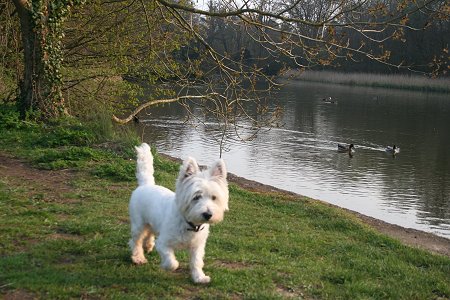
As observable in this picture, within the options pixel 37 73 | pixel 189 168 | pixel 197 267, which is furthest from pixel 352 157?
pixel 189 168

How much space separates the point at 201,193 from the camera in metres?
4.73

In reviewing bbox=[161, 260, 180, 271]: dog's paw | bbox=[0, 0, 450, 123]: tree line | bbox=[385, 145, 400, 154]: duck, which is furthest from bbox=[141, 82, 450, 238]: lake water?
bbox=[161, 260, 180, 271]: dog's paw

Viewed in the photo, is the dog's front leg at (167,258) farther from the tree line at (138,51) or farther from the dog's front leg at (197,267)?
the tree line at (138,51)

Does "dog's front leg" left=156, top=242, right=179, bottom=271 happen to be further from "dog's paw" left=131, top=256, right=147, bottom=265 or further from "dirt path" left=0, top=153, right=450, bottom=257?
"dirt path" left=0, top=153, right=450, bottom=257

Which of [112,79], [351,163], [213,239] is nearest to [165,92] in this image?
[112,79]

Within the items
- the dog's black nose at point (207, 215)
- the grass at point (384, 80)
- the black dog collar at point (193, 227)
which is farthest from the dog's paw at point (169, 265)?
the grass at point (384, 80)

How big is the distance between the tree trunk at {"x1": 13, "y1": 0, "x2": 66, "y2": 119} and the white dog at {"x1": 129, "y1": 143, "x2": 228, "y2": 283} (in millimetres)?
10011

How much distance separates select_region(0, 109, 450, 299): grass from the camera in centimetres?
492

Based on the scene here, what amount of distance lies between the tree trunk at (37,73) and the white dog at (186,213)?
1001 cm

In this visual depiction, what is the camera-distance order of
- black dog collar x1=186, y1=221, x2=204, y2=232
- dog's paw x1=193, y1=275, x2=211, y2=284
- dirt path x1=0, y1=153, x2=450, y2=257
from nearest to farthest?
black dog collar x1=186, y1=221, x2=204, y2=232
dog's paw x1=193, y1=275, x2=211, y2=284
dirt path x1=0, y1=153, x2=450, y2=257

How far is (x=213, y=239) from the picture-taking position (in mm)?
6816

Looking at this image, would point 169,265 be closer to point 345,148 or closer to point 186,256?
point 186,256

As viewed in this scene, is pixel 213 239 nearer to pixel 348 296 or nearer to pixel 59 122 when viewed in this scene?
pixel 348 296

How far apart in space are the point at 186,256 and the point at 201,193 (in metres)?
1.41
